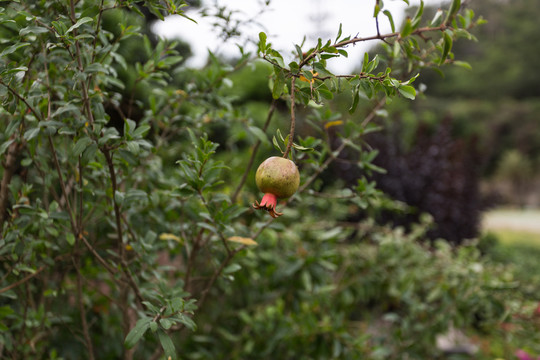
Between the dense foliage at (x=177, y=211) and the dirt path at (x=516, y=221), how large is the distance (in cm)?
750

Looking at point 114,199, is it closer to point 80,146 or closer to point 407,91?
point 80,146

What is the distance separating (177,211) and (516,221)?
37.5ft

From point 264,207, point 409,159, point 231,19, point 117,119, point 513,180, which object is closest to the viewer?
point 264,207

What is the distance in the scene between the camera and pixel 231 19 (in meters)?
0.92

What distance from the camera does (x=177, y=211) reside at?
1.34m

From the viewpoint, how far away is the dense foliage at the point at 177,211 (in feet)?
2.20

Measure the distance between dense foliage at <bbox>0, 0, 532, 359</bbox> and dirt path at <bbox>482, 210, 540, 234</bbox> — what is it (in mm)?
7505

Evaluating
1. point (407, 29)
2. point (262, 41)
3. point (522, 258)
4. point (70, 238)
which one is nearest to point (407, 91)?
point (407, 29)

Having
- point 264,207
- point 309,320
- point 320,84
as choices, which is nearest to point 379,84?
point 320,84

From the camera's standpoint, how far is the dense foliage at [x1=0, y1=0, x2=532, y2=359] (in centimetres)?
67

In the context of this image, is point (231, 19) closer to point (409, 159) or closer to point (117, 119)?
point (117, 119)

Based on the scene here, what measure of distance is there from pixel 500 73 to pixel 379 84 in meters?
22.6

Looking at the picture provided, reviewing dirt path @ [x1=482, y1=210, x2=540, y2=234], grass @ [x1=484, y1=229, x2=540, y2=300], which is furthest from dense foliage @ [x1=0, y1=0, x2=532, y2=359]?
dirt path @ [x1=482, y1=210, x2=540, y2=234]

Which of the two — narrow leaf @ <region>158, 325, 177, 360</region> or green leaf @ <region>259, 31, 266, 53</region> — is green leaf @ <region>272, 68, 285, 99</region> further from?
narrow leaf @ <region>158, 325, 177, 360</region>
